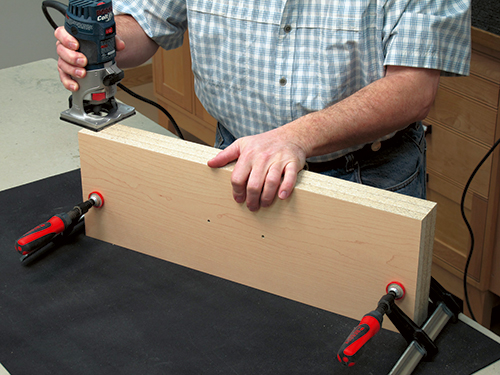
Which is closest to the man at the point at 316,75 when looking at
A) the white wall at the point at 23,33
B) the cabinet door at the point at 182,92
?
the cabinet door at the point at 182,92

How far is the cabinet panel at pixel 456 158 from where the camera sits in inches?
66.1

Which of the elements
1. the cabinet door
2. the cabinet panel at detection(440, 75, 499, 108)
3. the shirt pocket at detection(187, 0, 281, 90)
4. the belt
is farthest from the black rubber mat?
the cabinet door

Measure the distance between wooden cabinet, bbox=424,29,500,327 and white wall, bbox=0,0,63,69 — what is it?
2.21 m

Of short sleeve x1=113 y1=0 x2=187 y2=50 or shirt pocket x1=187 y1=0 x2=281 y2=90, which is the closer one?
shirt pocket x1=187 y1=0 x2=281 y2=90

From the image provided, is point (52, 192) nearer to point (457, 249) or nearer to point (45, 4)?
point (45, 4)

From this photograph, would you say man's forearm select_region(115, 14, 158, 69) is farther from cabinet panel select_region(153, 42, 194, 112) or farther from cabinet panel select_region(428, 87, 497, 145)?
cabinet panel select_region(153, 42, 194, 112)

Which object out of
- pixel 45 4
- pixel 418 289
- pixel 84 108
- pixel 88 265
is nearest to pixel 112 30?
pixel 84 108

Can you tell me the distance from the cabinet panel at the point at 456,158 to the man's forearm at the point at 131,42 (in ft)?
3.32

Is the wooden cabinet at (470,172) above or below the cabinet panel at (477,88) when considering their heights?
below

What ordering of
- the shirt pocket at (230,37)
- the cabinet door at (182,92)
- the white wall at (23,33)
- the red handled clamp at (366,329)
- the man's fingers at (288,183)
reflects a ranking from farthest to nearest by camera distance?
the white wall at (23,33) → the cabinet door at (182,92) → the shirt pocket at (230,37) → the man's fingers at (288,183) → the red handled clamp at (366,329)

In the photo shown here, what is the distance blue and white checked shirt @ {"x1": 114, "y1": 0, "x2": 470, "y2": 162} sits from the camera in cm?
94

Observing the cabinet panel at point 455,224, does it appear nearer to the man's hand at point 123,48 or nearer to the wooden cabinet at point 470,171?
the wooden cabinet at point 470,171

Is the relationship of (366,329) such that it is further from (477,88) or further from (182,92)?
(182,92)

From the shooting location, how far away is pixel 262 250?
860 millimetres
